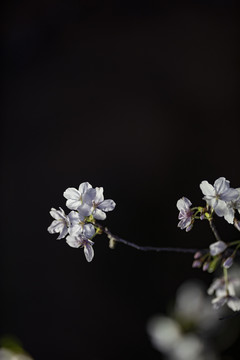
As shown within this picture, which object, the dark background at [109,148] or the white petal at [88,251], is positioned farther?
the dark background at [109,148]

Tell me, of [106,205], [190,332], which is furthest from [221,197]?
[190,332]

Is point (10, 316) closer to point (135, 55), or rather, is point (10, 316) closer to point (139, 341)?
point (139, 341)

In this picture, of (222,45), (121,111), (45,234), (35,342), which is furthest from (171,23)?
(35,342)

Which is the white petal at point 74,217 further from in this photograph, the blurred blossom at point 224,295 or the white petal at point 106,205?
the blurred blossom at point 224,295

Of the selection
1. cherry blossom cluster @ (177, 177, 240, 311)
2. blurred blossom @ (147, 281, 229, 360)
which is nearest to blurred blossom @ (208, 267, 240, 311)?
cherry blossom cluster @ (177, 177, 240, 311)

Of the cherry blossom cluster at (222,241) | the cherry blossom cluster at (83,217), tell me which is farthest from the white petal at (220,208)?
the cherry blossom cluster at (83,217)
